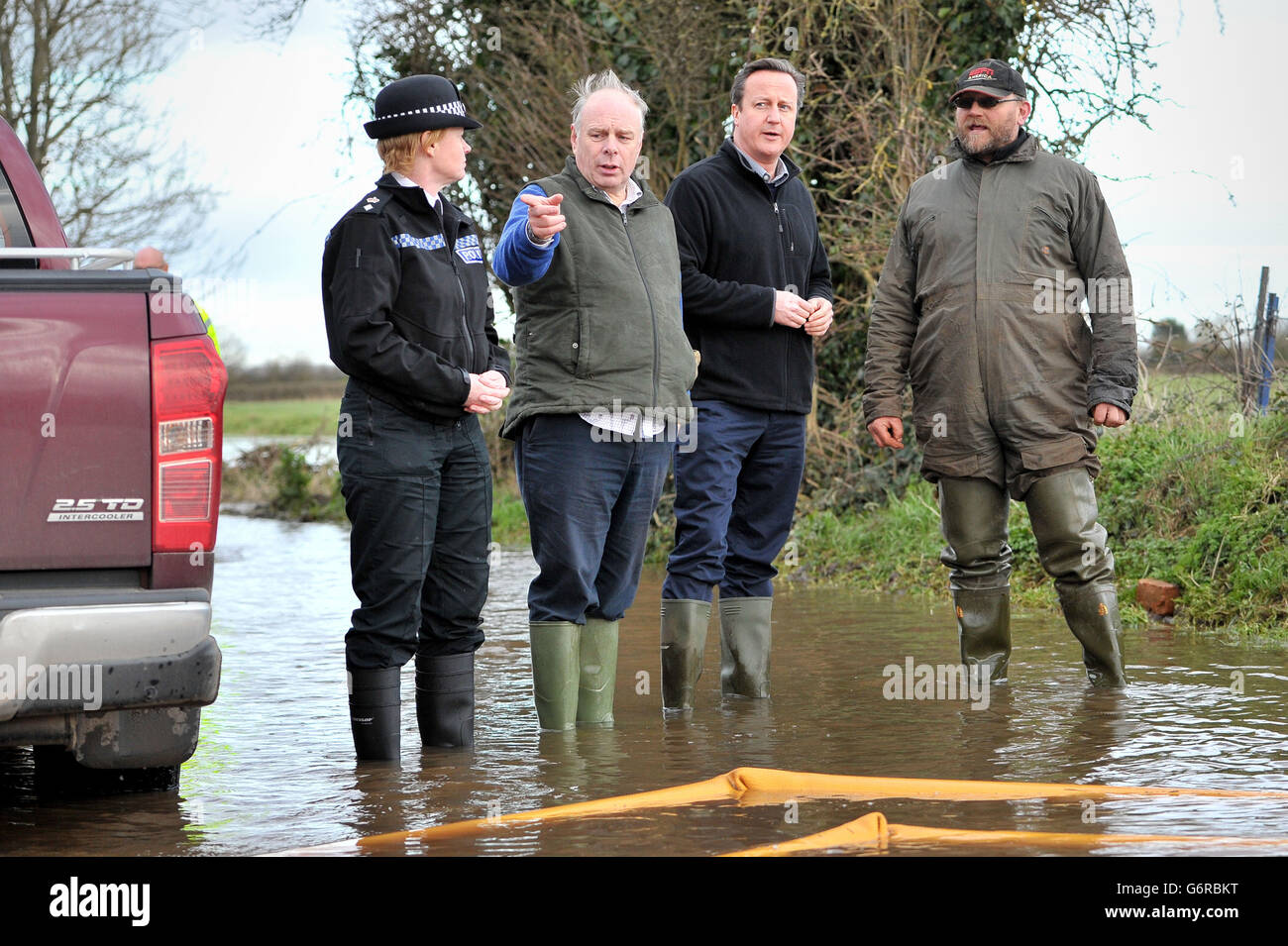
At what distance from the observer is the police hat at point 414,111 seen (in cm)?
535

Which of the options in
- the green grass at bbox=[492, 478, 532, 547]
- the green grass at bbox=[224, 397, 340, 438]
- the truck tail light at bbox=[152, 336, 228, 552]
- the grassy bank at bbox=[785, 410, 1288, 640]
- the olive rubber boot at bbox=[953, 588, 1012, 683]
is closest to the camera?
the truck tail light at bbox=[152, 336, 228, 552]

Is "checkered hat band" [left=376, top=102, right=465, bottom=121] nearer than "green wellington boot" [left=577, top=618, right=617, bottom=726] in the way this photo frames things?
Yes

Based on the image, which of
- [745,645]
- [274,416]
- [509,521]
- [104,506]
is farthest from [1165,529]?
[274,416]

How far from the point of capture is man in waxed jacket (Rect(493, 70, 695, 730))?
18.7ft

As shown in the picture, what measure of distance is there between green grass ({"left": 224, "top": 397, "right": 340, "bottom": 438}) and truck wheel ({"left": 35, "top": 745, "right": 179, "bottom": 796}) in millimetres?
20070

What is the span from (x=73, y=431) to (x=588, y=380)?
203 cm

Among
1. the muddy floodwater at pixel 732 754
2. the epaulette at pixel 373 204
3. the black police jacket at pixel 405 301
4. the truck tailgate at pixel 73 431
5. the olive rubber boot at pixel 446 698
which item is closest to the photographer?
the truck tailgate at pixel 73 431

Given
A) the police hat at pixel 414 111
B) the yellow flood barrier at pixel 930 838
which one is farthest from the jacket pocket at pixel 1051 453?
the police hat at pixel 414 111

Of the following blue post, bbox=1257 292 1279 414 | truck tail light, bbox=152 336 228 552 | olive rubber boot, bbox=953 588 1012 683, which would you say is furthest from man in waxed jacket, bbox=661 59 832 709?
blue post, bbox=1257 292 1279 414

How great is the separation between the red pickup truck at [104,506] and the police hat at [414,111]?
1.29 meters
